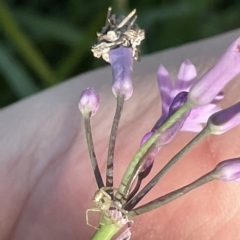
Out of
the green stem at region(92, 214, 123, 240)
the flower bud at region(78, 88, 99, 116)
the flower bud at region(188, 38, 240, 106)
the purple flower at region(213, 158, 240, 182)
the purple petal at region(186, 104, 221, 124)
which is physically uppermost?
the flower bud at region(78, 88, 99, 116)

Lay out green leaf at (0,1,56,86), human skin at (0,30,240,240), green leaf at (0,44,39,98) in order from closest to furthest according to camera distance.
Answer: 1. human skin at (0,30,240,240)
2. green leaf at (0,1,56,86)
3. green leaf at (0,44,39,98)

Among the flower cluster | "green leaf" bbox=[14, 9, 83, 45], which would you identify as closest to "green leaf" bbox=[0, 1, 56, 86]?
"green leaf" bbox=[14, 9, 83, 45]

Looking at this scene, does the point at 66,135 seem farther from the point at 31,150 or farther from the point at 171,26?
the point at 171,26

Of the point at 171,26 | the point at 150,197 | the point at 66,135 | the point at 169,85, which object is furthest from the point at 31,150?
the point at 171,26

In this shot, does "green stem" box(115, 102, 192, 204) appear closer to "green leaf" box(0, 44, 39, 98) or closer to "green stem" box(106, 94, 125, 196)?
"green stem" box(106, 94, 125, 196)

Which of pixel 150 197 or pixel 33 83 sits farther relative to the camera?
pixel 33 83

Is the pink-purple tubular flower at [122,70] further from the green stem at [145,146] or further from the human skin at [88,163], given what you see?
the human skin at [88,163]
